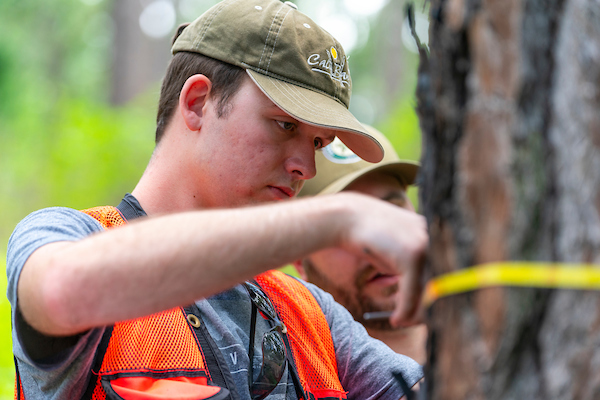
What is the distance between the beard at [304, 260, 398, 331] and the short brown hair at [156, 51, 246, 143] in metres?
1.28

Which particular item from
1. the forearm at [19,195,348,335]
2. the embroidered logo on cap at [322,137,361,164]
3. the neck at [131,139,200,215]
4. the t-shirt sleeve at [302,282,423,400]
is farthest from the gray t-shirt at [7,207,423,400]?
the embroidered logo on cap at [322,137,361,164]

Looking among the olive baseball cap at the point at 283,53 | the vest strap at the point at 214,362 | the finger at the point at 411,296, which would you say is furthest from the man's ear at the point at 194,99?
the finger at the point at 411,296

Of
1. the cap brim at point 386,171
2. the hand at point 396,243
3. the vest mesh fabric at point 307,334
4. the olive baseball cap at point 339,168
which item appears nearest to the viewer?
the hand at point 396,243

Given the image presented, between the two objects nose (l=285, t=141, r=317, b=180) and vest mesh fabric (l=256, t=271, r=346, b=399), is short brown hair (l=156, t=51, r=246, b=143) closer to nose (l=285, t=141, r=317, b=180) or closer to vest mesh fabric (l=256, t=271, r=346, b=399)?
nose (l=285, t=141, r=317, b=180)

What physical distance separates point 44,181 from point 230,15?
9.61 meters

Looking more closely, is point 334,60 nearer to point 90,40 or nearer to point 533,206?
point 533,206

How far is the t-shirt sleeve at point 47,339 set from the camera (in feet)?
4.21

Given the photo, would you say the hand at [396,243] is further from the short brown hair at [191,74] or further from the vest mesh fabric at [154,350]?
the short brown hair at [191,74]

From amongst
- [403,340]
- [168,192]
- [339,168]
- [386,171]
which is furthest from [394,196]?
[168,192]

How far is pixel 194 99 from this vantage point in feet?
7.10

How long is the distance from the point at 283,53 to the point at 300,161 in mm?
386

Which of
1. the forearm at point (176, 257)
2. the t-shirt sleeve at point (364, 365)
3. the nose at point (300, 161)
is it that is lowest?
the t-shirt sleeve at point (364, 365)

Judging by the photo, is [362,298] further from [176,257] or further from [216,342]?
[176,257]

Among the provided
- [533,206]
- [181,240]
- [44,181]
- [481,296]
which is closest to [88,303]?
[181,240]
